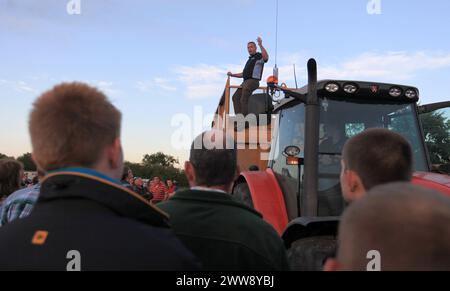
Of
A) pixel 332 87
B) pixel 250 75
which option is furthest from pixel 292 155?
pixel 250 75

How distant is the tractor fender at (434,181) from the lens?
332 cm

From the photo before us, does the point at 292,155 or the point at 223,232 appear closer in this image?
the point at 223,232

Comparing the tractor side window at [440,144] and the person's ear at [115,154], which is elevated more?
the tractor side window at [440,144]

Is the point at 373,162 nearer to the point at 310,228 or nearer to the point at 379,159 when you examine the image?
the point at 379,159

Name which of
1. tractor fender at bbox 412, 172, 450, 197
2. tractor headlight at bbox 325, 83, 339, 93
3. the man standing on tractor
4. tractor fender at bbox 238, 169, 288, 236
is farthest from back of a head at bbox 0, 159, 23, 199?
the man standing on tractor

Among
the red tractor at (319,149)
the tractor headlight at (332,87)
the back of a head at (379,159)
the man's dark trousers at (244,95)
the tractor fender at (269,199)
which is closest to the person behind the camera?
the back of a head at (379,159)

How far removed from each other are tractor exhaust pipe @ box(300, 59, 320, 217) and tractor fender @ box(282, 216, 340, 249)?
0.22 meters

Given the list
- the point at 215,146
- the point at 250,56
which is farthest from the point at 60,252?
the point at 250,56

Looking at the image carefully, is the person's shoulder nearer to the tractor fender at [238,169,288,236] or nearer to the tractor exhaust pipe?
the tractor fender at [238,169,288,236]

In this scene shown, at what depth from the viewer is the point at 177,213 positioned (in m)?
2.12

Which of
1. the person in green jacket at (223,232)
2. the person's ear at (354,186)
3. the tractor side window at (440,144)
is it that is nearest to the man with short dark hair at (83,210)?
the person in green jacket at (223,232)

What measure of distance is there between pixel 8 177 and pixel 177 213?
7.37ft

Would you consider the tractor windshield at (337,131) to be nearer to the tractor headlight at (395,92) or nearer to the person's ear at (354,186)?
the tractor headlight at (395,92)

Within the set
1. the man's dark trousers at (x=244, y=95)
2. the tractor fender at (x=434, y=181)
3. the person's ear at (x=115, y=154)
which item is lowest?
the tractor fender at (x=434, y=181)
